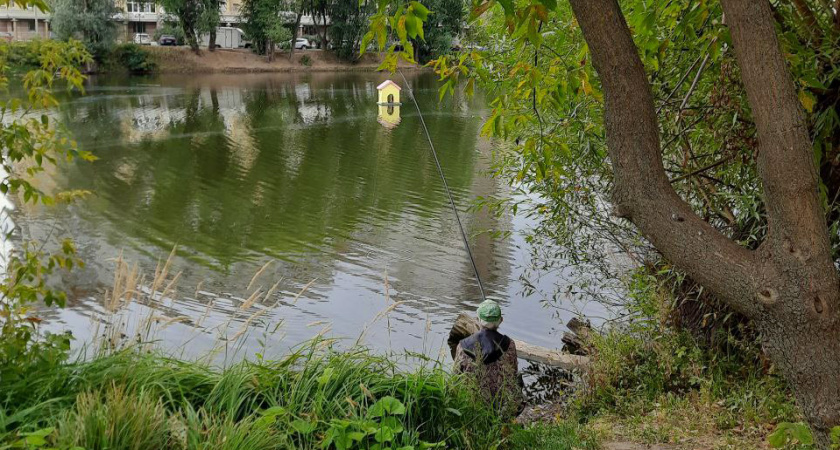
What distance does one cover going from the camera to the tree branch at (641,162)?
3.28m

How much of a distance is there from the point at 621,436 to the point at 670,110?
2.31 metres

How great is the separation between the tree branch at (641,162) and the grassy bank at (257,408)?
1.35 metres

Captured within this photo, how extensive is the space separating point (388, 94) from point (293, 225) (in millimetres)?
18558

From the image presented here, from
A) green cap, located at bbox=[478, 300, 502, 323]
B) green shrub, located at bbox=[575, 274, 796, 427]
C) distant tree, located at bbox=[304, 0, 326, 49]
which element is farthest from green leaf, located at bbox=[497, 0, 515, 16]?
distant tree, located at bbox=[304, 0, 326, 49]

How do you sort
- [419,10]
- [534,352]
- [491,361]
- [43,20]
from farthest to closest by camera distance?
[43,20], [534,352], [491,361], [419,10]

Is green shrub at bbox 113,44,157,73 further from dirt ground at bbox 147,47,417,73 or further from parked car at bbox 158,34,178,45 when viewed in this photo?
parked car at bbox 158,34,178,45

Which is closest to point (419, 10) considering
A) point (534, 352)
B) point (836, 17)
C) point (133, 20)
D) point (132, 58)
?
point (836, 17)

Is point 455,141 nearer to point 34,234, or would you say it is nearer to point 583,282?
point 34,234

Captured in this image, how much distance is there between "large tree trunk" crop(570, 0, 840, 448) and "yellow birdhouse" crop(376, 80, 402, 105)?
2948cm

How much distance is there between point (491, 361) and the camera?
5551 mm

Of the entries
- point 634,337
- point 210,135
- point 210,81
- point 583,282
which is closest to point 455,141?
point 210,135

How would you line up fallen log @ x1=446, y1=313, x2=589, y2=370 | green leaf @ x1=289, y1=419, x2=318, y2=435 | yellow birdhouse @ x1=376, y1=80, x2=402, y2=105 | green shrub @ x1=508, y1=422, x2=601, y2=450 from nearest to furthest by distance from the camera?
1. green leaf @ x1=289, y1=419, x2=318, y2=435
2. green shrub @ x1=508, y1=422, x2=601, y2=450
3. fallen log @ x1=446, y1=313, x2=589, y2=370
4. yellow birdhouse @ x1=376, y1=80, x2=402, y2=105

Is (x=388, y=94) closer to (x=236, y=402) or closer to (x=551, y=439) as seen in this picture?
(x=551, y=439)

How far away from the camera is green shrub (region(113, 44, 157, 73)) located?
4838 centimetres
